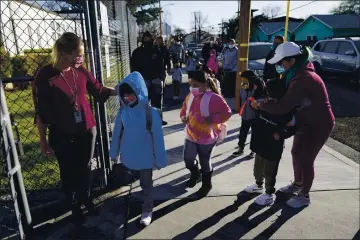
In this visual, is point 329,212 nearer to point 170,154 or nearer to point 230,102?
point 170,154

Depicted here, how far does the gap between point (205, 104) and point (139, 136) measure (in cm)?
87

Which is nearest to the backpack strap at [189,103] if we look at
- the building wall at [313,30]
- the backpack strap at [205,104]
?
the backpack strap at [205,104]

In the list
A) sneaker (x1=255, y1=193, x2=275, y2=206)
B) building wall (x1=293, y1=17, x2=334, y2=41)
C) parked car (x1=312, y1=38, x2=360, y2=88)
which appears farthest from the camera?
building wall (x1=293, y1=17, x2=334, y2=41)

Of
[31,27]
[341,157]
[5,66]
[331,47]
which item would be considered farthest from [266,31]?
[341,157]

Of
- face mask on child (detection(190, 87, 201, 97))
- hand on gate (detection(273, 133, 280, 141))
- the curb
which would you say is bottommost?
the curb

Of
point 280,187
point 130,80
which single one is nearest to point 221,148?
point 280,187

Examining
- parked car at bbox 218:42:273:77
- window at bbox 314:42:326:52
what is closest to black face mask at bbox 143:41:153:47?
parked car at bbox 218:42:273:77

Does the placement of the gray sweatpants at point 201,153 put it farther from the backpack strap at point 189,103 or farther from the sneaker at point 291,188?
the sneaker at point 291,188

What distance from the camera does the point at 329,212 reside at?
301 centimetres

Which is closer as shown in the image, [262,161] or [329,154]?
[262,161]

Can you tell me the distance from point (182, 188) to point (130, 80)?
1.59 meters

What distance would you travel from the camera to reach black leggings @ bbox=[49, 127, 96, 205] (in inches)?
104

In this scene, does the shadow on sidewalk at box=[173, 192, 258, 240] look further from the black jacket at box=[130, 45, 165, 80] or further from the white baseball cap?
the black jacket at box=[130, 45, 165, 80]

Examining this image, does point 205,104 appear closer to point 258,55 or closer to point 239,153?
point 239,153
